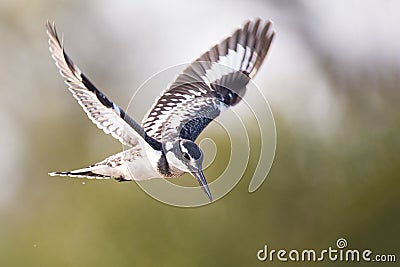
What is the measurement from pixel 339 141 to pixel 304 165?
1.29 ft

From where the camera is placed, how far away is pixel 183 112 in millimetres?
4645

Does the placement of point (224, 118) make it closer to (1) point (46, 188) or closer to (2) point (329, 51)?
(2) point (329, 51)

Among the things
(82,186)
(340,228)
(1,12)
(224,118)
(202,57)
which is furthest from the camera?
(1,12)

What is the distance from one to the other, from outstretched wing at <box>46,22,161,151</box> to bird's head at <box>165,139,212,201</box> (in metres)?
0.07

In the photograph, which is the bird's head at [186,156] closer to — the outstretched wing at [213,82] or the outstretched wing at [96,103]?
the outstretched wing at [96,103]

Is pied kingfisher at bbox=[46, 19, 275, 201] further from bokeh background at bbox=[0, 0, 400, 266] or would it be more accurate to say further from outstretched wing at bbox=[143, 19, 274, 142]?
bokeh background at bbox=[0, 0, 400, 266]

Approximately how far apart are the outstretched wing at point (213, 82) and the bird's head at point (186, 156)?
12.0 inches

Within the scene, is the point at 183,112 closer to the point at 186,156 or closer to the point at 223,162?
the point at 186,156

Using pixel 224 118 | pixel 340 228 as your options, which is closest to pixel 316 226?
pixel 340 228

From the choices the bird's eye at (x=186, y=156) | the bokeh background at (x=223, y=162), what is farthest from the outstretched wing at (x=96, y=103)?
the bokeh background at (x=223, y=162)

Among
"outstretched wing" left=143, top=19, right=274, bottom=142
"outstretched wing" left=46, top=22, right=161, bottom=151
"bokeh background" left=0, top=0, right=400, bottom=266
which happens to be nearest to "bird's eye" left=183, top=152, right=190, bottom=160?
"outstretched wing" left=46, top=22, right=161, bottom=151

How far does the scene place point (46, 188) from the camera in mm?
9438

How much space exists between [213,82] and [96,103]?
0.71 metres

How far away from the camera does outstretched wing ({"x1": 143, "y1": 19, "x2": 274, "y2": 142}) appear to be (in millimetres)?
4594
